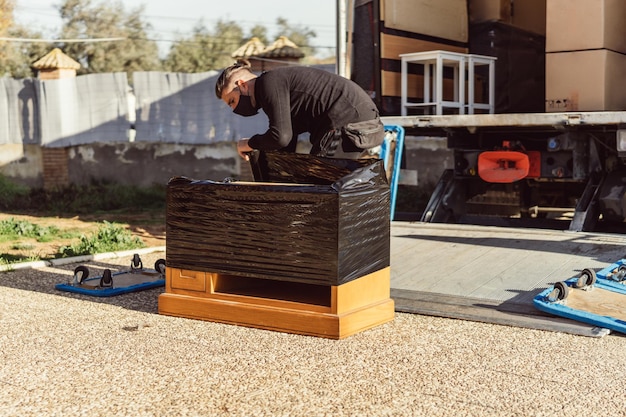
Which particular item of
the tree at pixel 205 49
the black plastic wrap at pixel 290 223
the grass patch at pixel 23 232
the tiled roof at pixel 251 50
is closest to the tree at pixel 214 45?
the tree at pixel 205 49

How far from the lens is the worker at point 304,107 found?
497 cm

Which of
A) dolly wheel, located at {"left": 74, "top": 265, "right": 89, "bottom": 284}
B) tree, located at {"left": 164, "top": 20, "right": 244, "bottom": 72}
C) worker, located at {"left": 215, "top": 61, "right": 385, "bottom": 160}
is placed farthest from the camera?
tree, located at {"left": 164, "top": 20, "right": 244, "bottom": 72}

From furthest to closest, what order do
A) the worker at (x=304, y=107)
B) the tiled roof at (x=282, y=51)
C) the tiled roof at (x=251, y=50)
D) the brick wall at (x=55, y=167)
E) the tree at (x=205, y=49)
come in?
the tree at (x=205, y=49)
the tiled roof at (x=251, y=50)
the brick wall at (x=55, y=167)
the tiled roof at (x=282, y=51)
the worker at (x=304, y=107)

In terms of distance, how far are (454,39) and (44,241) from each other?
16.2ft

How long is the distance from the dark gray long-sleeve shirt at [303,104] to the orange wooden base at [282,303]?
0.86 meters

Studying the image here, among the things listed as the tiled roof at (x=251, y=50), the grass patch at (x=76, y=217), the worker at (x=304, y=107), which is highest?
the tiled roof at (x=251, y=50)

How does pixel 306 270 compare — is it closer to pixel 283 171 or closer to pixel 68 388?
pixel 283 171

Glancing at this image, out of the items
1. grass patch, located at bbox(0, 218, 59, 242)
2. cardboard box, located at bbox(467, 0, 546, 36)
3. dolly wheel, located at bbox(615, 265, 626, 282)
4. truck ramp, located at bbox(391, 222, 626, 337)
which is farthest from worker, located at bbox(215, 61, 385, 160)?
grass patch, located at bbox(0, 218, 59, 242)

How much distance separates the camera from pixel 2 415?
3.29 meters

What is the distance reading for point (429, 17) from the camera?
29.5ft

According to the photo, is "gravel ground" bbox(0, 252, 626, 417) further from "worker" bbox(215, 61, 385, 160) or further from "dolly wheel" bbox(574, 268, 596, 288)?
"worker" bbox(215, 61, 385, 160)

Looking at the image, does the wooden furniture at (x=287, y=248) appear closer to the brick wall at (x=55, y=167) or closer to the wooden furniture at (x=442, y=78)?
the wooden furniture at (x=442, y=78)

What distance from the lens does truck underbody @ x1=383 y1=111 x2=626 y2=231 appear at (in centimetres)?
732

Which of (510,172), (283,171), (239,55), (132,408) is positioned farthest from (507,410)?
(239,55)
